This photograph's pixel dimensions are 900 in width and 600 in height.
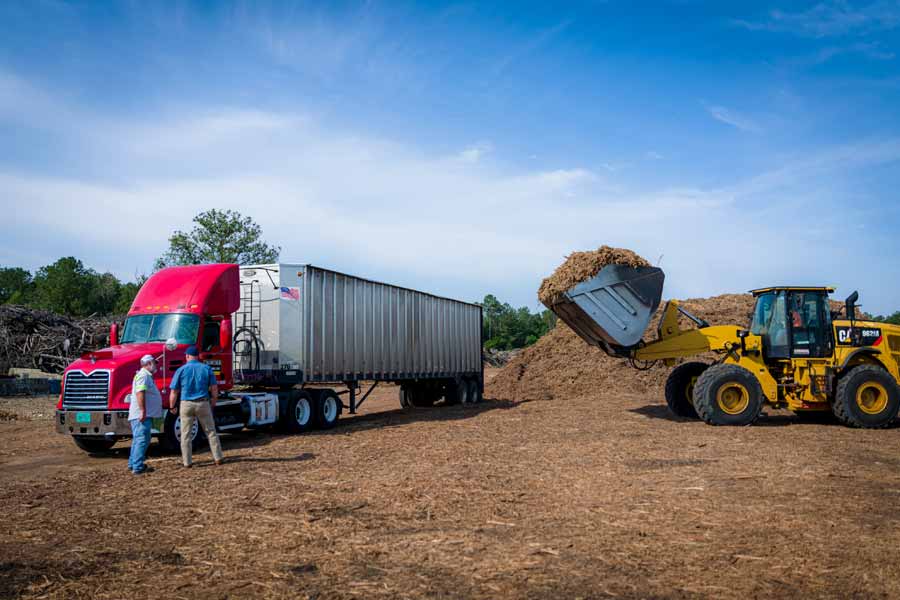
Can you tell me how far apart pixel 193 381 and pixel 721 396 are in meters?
10.8

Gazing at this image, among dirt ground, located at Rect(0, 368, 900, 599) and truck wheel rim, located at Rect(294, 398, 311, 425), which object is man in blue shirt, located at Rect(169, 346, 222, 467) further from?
truck wheel rim, located at Rect(294, 398, 311, 425)

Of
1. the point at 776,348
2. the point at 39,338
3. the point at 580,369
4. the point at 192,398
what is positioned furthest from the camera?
the point at 39,338

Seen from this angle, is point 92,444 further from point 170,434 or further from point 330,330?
point 330,330

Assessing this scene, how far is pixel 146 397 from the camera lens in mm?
10531

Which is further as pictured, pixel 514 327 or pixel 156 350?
pixel 514 327

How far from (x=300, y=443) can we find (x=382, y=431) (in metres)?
2.46

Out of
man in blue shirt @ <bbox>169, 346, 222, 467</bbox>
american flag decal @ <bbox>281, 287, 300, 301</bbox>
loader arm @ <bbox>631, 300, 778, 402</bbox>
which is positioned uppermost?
american flag decal @ <bbox>281, 287, 300, 301</bbox>

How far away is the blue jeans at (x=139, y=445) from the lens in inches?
409

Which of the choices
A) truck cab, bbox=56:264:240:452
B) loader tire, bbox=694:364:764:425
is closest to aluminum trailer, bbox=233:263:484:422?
truck cab, bbox=56:264:240:452

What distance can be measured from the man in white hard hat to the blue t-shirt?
38 centimetres

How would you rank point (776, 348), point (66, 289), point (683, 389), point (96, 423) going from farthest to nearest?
point (66, 289)
point (683, 389)
point (776, 348)
point (96, 423)

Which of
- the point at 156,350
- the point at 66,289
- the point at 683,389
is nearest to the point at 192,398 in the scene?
the point at 156,350

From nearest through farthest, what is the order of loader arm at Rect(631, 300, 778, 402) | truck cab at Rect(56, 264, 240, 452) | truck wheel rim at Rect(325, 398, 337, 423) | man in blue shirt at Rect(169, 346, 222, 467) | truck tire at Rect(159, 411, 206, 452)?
man in blue shirt at Rect(169, 346, 222, 467)
truck cab at Rect(56, 264, 240, 452)
truck tire at Rect(159, 411, 206, 452)
loader arm at Rect(631, 300, 778, 402)
truck wheel rim at Rect(325, 398, 337, 423)

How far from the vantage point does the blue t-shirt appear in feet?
35.5
